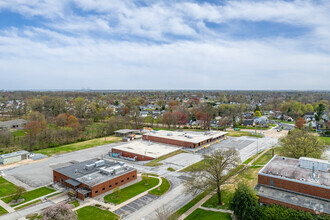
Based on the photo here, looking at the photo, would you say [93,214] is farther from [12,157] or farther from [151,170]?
→ [12,157]

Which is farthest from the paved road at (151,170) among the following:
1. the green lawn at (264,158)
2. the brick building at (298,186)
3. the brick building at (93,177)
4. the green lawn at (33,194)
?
the brick building at (298,186)

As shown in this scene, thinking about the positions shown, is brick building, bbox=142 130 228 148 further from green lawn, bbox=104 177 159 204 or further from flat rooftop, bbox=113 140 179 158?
green lawn, bbox=104 177 159 204

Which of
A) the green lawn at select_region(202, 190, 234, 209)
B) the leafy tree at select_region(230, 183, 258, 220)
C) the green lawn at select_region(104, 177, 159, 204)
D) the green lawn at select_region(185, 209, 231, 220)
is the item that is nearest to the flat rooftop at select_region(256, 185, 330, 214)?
the leafy tree at select_region(230, 183, 258, 220)

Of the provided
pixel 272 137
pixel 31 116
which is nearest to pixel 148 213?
pixel 272 137

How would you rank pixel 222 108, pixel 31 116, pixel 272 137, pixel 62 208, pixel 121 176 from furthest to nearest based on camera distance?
1. pixel 222 108
2. pixel 31 116
3. pixel 272 137
4. pixel 121 176
5. pixel 62 208

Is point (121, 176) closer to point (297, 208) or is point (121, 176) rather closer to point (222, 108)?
point (297, 208)

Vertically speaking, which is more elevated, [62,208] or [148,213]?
[62,208]

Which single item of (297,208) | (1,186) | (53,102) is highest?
(53,102)
